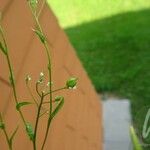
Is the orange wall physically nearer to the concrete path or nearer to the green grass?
the concrete path

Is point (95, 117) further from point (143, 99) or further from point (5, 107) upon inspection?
point (5, 107)

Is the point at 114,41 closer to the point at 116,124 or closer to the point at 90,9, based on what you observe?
the point at 90,9

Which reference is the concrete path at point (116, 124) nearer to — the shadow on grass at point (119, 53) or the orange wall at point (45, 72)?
the shadow on grass at point (119, 53)

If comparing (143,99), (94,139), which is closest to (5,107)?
(94,139)

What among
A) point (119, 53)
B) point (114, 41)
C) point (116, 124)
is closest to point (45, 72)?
point (116, 124)

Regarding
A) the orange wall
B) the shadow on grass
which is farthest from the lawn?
the orange wall
